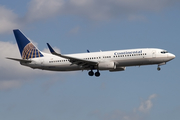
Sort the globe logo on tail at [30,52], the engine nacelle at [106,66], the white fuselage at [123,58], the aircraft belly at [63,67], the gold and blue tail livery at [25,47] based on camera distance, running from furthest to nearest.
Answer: the gold and blue tail livery at [25,47], the globe logo on tail at [30,52], the aircraft belly at [63,67], the engine nacelle at [106,66], the white fuselage at [123,58]

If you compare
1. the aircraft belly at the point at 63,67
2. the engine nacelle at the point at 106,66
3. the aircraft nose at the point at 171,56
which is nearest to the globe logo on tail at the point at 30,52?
the aircraft belly at the point at 63,67

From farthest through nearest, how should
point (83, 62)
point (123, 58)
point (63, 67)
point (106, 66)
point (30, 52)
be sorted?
point (30, 52), point (63, 67), point (83, 62), point (106, 66), point (123, 58)

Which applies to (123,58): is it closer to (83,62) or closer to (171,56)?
(83,62)

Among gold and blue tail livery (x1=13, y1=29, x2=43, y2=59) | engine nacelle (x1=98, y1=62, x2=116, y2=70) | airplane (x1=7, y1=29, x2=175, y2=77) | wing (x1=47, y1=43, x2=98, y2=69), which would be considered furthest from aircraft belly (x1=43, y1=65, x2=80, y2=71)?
engine nacelle (x1=98, y1=62, x2=116, y2=70)

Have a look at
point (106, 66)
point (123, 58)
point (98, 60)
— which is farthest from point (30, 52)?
point (123, 58)

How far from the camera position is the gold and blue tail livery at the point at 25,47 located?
81062 millimetres

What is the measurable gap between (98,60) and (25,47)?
1653cm

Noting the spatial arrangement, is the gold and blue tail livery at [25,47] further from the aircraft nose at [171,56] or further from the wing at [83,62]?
the aircraft nose at [171,56]

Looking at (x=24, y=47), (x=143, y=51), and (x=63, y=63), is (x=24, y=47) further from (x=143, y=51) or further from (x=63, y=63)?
(x=143, y=51)

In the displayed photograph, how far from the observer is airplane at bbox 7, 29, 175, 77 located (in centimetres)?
7256

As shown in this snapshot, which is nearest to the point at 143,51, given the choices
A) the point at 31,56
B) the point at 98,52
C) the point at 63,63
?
the point at 98,52

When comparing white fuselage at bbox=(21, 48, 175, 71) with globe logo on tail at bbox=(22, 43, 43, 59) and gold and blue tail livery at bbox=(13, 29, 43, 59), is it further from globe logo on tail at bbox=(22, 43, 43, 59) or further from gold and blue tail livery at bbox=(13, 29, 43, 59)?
gold and blue tail livery at bbox=(13, 29, 43, 59)

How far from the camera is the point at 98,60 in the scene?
7488 cm

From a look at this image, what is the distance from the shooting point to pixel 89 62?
242ft
